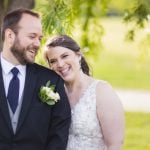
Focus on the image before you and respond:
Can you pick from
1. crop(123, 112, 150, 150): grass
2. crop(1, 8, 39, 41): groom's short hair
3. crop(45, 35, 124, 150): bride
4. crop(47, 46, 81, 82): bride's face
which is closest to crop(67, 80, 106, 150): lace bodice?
crop(45, 35, 124, 150): bride

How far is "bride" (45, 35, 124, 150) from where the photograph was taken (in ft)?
16.2

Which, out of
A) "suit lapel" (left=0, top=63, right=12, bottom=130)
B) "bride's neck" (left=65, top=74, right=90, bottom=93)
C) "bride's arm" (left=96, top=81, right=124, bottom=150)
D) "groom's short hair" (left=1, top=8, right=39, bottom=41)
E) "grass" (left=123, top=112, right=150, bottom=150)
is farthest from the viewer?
"grass" (left=123, top=112, right=150, bottom=150)

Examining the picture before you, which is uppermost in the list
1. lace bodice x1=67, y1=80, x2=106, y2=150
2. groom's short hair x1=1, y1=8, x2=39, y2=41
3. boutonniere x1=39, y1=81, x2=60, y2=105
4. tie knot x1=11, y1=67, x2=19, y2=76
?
groom's short hair x1=1, y1=8, x2=39, y2=41

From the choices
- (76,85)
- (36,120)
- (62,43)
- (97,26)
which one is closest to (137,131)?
(97,26)

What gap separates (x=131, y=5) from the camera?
7277 millimetres

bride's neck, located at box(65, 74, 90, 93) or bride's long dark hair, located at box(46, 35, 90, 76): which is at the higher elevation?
bride's long dark hair, located at box(46, 35, 90, 76)

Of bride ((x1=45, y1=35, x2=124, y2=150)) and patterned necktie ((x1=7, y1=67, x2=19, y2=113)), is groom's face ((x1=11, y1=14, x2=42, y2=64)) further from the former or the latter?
bride ((x1=45, y1=35, x2=124, y2=150))

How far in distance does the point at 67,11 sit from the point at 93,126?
1314 millimetres

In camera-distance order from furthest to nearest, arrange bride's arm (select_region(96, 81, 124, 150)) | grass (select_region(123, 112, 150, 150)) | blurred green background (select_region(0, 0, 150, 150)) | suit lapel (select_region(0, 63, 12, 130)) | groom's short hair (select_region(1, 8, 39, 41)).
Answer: grass (select_region(123, 112, 150, 150))
blurred green background (select_region(0, 0, 150, 150))
bride's arm (select_region(96, 81, 124, 150))
groom's short hair (select_region(1, 8, 39, 41))
suit lapel (select_region(0, 63, 12, 130))

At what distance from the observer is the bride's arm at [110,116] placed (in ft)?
16.1

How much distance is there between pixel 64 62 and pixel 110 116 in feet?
1.60

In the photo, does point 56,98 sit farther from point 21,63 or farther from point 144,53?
point 144,53

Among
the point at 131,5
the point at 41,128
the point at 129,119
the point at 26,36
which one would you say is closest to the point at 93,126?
the point at 41,128

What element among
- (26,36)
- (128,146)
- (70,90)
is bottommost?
(128,146)
